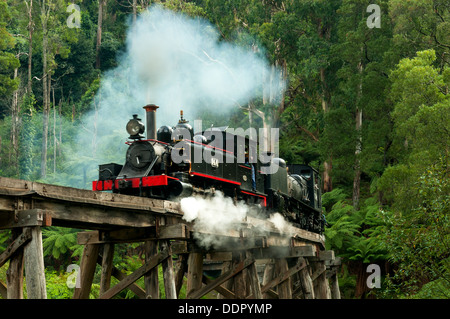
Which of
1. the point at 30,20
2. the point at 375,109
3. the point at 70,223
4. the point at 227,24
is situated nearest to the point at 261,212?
the point at 70,223

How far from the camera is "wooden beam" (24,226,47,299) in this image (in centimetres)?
745

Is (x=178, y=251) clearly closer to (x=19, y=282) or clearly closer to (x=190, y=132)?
(x=190, y=132)

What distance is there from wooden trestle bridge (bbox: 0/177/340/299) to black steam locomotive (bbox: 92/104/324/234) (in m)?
1.24

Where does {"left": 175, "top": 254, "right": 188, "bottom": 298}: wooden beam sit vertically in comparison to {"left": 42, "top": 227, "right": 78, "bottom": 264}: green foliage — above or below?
below

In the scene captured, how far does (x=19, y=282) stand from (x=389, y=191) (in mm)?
19814

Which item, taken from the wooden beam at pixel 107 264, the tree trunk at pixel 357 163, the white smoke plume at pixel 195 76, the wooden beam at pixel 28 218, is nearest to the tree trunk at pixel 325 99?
the tree trunk at pixel 357 163

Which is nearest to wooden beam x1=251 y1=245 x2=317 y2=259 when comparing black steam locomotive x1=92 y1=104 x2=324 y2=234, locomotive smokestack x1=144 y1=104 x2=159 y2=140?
black steam locomotive x1=92 y1=104 x2=324 y2=234

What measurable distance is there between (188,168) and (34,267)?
577cm

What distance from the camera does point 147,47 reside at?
73.8 feet

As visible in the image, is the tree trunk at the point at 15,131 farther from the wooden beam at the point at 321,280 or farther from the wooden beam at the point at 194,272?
the wooden beam at the point at 194,272

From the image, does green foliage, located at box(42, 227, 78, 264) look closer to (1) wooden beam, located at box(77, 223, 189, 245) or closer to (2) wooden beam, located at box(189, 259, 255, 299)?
(2) wooden beam, located at box(189, 259, 255, 299)

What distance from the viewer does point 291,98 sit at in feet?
128

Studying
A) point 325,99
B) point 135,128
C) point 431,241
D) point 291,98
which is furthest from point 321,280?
point 291,98

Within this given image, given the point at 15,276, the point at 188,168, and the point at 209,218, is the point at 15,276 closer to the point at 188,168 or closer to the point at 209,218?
the point at 209,218
